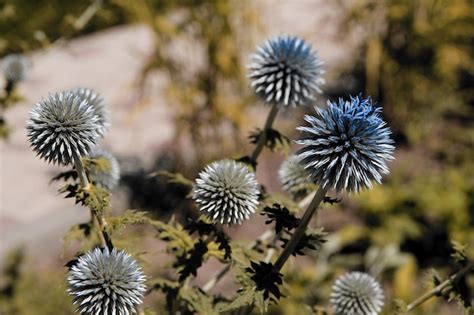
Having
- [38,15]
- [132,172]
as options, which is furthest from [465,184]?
[38,15]

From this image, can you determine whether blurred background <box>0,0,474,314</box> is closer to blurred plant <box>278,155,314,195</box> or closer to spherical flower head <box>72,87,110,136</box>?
spherical flower head <box>72,87,110,136</box>

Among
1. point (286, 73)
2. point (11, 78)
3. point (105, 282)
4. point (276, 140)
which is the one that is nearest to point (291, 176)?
point (276, 140)

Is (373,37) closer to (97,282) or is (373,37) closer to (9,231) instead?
(9,231)

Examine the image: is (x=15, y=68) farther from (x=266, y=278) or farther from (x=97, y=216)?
(x=266, y=278)

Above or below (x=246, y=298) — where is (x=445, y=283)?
above

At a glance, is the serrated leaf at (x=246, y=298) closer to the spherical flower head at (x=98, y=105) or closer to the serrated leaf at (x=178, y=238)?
the serrated leaf at (x=178, y=238)

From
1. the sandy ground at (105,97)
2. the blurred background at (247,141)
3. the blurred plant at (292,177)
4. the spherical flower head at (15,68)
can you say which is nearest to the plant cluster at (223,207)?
the blurred plant at (292,177)

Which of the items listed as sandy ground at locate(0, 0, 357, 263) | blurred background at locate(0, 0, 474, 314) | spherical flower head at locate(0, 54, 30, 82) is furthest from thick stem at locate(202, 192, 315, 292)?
blurred background at locate(0, 0, 474, 314)
